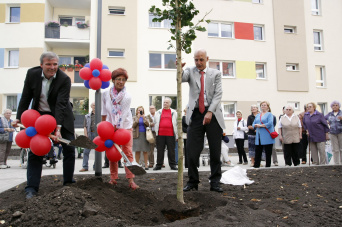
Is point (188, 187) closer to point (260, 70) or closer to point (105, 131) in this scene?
point (105, 131)

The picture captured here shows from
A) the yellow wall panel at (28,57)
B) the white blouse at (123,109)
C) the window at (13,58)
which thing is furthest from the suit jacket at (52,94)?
the window at (13,58)

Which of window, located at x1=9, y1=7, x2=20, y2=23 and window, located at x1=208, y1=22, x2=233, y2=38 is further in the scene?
window, located at x1=208, y1=22, x2=233, y2=38

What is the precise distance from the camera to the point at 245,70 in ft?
71.2

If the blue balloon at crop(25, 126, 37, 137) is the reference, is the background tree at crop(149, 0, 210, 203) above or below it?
above

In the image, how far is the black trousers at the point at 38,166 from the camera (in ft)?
13.1

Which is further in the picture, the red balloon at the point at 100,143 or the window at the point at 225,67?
the window at the point at 225,67

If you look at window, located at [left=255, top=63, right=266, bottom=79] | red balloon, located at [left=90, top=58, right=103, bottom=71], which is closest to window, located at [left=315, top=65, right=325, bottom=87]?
window, located at [left=255, top=63, right=266, bottom=79]

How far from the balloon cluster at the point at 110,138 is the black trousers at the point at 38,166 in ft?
1.37

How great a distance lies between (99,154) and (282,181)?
3416 mm

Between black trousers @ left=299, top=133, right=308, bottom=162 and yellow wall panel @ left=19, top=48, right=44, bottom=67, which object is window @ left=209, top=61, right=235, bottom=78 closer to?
black trousers @ left=299, top=133, right=308, bottom=162

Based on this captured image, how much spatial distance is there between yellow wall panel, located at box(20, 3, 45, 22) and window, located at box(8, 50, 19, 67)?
2372 mm

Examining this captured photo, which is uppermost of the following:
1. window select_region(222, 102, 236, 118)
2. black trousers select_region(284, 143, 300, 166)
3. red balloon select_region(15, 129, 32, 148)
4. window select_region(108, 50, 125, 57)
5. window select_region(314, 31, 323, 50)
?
window select_region(314, 31, 323, 50)

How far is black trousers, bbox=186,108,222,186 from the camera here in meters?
4.56

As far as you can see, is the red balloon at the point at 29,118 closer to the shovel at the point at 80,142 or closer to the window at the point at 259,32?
the shovel at the point at 80,142
